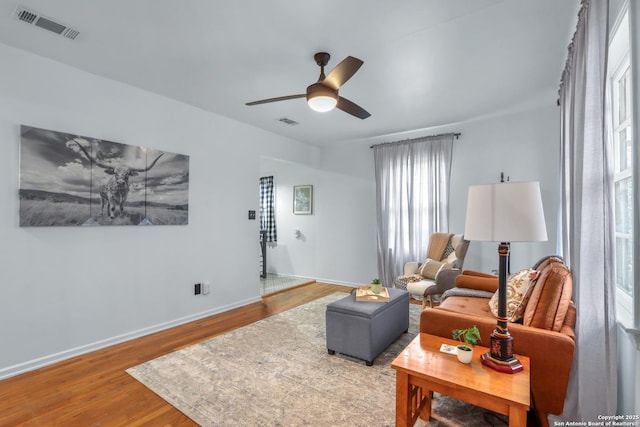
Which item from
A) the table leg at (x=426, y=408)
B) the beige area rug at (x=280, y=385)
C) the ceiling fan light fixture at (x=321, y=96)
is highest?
the ceiling fan light fixture at (x=321, y=96)

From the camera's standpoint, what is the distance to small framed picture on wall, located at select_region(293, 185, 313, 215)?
6070mm

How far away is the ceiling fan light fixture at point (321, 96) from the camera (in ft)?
7.72

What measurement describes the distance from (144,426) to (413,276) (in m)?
3.20

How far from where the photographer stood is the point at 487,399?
137cm

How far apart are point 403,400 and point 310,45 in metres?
2.46

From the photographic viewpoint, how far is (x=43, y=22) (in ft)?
7.02

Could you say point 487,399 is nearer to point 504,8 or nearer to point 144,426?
point 144,426

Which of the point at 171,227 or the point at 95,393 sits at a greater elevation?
the point at 171,227

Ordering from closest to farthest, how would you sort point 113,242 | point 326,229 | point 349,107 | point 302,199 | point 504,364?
point 504,364 < point 349,107 < point 113,242 < point 326,229 < point 302,199

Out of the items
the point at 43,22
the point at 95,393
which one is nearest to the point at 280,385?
the point at 95,393

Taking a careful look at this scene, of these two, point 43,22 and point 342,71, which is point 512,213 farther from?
point 43,22

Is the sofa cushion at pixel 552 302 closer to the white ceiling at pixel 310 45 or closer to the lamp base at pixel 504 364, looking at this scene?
the lamp base at pixel 504 364

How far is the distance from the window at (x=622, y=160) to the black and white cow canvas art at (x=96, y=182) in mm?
3786

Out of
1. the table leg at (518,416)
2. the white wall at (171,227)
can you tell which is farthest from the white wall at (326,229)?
the table leg at (518,416)
